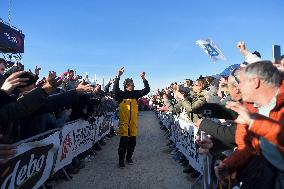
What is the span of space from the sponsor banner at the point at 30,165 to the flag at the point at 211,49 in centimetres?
576

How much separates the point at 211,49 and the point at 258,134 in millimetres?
8763

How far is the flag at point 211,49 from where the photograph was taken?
11.0m

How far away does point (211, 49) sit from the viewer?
1109 centimetres

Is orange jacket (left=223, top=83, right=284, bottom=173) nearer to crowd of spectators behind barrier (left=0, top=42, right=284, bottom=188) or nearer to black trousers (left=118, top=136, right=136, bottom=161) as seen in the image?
crowd of spectators behind barrier (left=0, top=42, right=284, bottom=188)

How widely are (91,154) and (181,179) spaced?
13.4ft

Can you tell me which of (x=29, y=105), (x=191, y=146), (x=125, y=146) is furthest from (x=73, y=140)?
(x=29, y=105)

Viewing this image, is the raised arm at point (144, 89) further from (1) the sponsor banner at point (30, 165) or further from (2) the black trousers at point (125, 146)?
(1) the sponsor banner at point (30, 165)

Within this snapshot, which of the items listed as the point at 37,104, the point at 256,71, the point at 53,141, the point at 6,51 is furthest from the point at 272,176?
the point at 6,51

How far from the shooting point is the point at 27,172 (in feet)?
17.9

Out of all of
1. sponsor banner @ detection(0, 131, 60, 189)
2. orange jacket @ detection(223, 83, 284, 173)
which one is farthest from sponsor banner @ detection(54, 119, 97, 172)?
orange jacket @ detection(223, 83, 284, 173)

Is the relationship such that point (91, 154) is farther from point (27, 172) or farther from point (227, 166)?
point (227, 166)

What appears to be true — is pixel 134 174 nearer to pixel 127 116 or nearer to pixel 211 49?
pixel 127 116

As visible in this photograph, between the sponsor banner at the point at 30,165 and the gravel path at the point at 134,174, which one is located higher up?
the sponsor banner at the point at 30,165

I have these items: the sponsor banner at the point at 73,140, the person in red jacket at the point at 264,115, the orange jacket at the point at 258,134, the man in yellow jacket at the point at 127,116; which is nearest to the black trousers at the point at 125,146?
the man in yellow jacket at the point at 127,116
